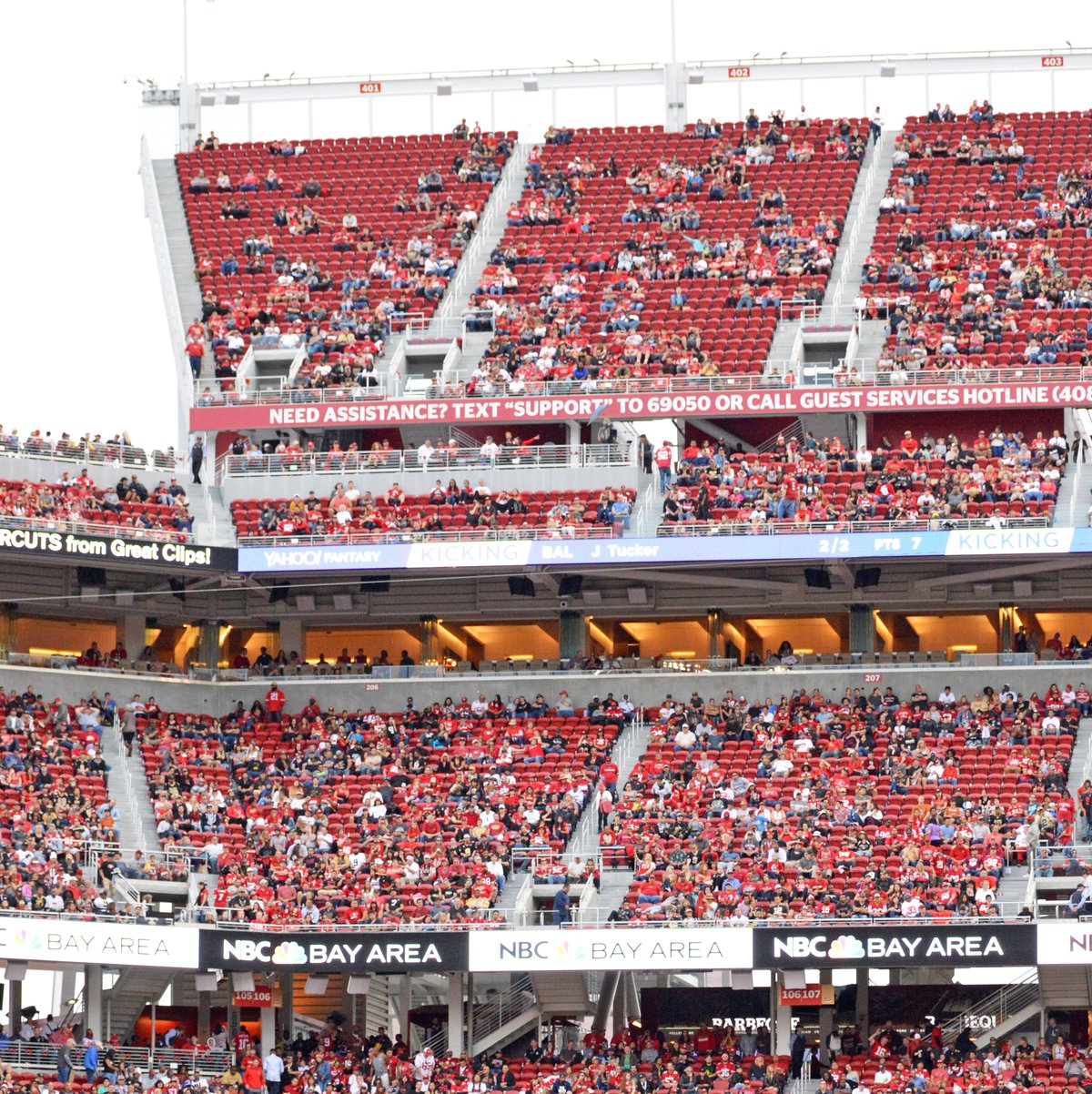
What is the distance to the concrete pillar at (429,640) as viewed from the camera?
46.6 meters

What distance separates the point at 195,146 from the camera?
5672 centimetres

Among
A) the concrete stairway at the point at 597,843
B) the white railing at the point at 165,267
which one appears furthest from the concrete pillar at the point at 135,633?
the concrete stairway at the point at 597,843

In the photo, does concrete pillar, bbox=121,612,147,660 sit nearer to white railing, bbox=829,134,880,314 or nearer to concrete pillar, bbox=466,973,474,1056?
concrete pillar, bbox=466,973,474,1056

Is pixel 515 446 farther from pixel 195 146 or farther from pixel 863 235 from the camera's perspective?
pixel 195 146

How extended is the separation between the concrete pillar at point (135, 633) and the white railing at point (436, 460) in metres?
3.20

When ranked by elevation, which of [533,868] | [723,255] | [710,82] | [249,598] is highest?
[710,82]

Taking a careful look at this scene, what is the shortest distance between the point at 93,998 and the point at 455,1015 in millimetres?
5512

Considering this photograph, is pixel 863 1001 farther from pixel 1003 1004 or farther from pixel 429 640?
pixel 429 640

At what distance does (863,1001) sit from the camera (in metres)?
39.4

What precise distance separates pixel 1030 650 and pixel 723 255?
1136cm

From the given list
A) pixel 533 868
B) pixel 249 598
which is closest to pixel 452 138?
pixel 249 598

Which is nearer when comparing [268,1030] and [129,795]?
[268,1030]

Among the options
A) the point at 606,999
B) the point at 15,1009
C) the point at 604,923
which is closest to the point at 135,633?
the point at 15,1009

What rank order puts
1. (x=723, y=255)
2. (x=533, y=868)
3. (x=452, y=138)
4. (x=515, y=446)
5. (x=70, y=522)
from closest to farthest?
(x=533, y=868)
(x=70, y=522)
(x=515, y=446)
(x=723, y=255)
(x=452, y=138)
